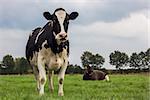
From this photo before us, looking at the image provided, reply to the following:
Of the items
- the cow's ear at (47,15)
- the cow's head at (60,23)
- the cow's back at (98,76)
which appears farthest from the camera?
the cow's back at (98,76)

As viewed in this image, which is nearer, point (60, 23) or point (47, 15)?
point (60, 23)

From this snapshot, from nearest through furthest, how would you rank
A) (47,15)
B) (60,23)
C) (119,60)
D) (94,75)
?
1. (60,23)
2. (47,15)
3. (94,75)
4. (119,60)

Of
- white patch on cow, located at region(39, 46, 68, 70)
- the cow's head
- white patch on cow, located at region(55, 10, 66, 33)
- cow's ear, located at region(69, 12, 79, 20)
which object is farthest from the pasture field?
cow's ear, located at region(69, 12, 79, 20)

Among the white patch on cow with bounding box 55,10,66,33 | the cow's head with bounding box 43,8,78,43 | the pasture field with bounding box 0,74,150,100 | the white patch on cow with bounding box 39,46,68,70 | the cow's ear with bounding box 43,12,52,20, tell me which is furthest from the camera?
the cow's ear with bounding box 43,12,52,20

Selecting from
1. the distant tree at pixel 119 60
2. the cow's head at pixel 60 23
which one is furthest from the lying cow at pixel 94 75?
the distant tree at pixel 119 60

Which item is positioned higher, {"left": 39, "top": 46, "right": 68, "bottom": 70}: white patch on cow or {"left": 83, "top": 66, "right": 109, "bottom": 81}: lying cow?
{"left": 39, "top": 46, "right": 68, "bottom": 70}: white patch on cow

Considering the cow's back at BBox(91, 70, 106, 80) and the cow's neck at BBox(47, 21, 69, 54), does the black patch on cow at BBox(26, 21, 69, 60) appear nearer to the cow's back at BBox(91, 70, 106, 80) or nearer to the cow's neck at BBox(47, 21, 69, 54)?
the cow's neck at BBox(47, 21, 69, 54)

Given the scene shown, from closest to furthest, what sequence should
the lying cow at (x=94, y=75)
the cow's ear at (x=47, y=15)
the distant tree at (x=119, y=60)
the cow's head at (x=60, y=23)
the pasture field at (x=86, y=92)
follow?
1. the pasture field at (x=86, y=92)
2. the cow's head at (x=60, y=23)
3. the cow's ear at (x=47, y=15)
4. the lying cow at (x=94, y=75)
5. the distant tree at (x=119, y=60)

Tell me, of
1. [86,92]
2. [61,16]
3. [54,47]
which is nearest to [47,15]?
[61,16]

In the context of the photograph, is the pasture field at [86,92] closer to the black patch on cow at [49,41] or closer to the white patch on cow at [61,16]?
the black patch on cow at [49,41]

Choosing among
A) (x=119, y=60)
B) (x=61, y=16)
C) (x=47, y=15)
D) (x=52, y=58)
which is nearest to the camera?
(x=61, y=16)

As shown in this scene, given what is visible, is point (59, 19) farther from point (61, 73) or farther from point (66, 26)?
point (61, 73)

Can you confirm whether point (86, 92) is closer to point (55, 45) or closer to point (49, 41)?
point (55, 45)

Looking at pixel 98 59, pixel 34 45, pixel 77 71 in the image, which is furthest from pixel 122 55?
pixel 34 45
